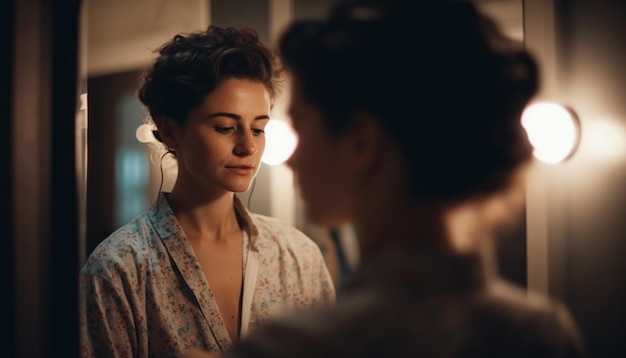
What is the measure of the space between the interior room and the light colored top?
0.13 metres

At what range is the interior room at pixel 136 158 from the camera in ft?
2.07

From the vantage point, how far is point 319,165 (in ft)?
1.74

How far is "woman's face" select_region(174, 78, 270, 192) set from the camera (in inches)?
40.5

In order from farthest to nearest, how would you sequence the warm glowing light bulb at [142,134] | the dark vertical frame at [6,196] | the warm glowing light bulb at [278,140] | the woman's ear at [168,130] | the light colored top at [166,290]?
the warm glowing light bulb at [142,134] < the warm glowing light bulb at [278,140] < the woman's ear at [168,130] < the light colored top at [166,290] < the dark vertical frame at [6,196]

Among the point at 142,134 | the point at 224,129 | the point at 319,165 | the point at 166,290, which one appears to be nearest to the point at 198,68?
the point at 224,129

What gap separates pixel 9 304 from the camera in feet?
2.06

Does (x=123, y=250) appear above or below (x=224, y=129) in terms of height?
below

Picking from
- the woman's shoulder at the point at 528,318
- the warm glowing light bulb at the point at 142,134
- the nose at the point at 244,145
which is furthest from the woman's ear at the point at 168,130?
the woman's shoulder at the point at 528,318

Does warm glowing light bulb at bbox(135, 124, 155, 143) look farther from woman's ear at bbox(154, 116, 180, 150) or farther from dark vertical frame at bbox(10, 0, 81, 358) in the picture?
dark vertical frame at bbox(10, 0, 81, 358)

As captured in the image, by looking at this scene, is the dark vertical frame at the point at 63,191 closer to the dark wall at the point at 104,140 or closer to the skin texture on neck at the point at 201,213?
the skin texture on neck at the point at 201,213

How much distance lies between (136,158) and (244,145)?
0.87 meters

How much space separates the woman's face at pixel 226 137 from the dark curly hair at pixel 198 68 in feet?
0.07

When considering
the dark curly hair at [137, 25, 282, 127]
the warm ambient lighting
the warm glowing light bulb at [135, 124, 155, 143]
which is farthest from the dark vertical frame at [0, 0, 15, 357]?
the warm glowing light bulb at [135, 124, 155, 143]

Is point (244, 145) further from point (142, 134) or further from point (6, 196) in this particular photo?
point (142, 134)
